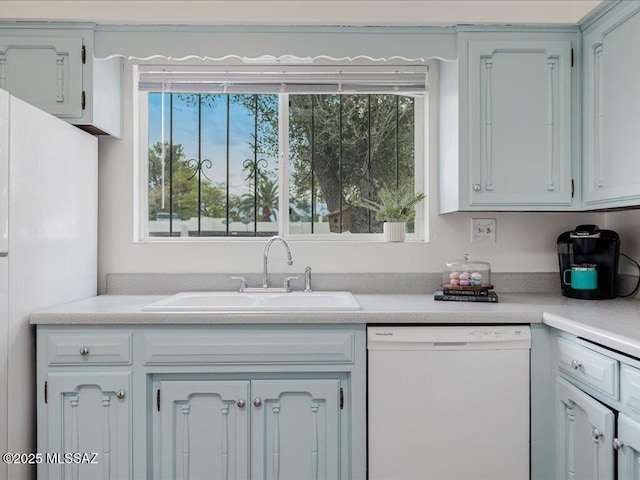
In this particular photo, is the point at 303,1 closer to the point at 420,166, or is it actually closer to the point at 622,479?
the point at 420,166

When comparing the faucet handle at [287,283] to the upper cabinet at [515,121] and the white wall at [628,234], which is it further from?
the white wall at [628,234]

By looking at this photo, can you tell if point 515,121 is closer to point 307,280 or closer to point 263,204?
point 307,280

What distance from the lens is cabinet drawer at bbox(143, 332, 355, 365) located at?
1749mm

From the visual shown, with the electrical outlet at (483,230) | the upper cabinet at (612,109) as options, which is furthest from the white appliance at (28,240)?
the upper cabinet at (612,109)

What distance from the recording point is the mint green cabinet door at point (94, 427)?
1.74 m

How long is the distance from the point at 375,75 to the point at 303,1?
0.55 metres

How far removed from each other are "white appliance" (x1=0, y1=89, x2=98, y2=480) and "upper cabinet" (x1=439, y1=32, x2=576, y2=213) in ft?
5.65

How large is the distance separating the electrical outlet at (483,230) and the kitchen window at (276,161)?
0.28 meters

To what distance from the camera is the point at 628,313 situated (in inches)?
67.6

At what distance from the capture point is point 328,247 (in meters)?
2.39

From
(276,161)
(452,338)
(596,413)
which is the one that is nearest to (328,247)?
(276,161)

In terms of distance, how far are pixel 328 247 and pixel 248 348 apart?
0.80 metres

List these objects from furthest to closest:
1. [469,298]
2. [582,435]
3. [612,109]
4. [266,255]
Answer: [266,255]
[469,298]
[612,109]
[582,435]

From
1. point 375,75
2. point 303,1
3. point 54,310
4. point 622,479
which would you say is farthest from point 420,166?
point 54,310
